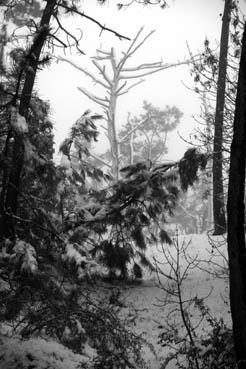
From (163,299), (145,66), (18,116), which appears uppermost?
(145,66)

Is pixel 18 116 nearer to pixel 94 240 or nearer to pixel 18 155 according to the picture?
pixel 18 155

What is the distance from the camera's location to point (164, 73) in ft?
238

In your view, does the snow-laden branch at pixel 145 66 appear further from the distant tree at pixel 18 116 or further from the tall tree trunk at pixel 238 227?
the tall tree trunk at pixel 238 227

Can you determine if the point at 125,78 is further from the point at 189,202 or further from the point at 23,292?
the point at 189,202

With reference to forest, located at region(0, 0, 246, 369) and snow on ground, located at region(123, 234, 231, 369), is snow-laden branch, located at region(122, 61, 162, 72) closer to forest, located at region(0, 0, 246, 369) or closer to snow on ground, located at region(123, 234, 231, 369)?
forest, located at region(0, 0, 246, 369)

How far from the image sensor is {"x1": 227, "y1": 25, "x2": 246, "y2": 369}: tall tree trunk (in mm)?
3832

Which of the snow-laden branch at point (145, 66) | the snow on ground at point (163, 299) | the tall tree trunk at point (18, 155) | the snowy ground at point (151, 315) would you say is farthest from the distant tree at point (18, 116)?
the snow-laden branch at point (145, 66)

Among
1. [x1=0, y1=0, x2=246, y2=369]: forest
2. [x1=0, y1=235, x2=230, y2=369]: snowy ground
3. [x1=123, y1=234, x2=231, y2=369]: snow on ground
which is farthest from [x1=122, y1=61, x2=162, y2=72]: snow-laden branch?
[x1=123, y1=234, x2=231, y2=369]: snow on ground

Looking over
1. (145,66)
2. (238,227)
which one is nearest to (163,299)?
(238,227)

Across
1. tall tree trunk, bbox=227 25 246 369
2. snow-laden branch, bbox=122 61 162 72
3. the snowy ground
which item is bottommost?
the snowy ground

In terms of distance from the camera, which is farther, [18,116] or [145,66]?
[145,66]

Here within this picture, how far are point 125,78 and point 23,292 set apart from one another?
1442 centimetres

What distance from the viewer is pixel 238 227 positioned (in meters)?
3.93

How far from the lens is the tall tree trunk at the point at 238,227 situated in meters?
3.83
